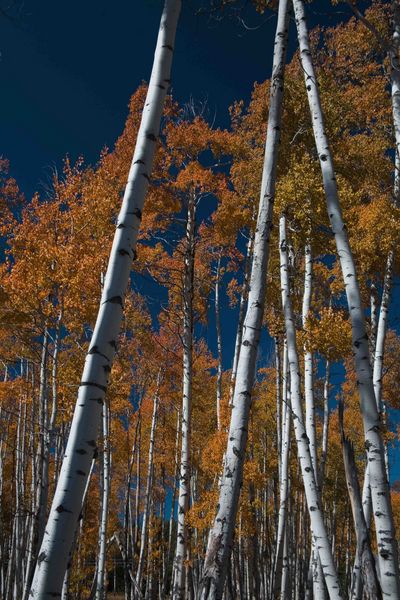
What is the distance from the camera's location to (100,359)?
280cm

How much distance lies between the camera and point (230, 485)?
3.58m

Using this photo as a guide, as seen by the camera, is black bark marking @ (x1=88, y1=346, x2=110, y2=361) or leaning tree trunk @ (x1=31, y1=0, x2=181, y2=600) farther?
black bark marking @ (x1=88, y1=346, x2=110, y2=361)

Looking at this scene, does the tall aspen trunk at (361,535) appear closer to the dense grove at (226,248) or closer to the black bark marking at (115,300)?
the dense grove at (226,248)

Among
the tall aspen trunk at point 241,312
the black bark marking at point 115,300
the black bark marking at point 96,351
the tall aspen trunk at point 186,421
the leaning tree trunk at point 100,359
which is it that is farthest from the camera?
the tall aspen trunk at point 241,312

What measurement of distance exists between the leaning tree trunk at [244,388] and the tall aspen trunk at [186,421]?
4256 millimetres

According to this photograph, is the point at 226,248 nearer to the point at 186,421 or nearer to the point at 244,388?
the point at 186,421

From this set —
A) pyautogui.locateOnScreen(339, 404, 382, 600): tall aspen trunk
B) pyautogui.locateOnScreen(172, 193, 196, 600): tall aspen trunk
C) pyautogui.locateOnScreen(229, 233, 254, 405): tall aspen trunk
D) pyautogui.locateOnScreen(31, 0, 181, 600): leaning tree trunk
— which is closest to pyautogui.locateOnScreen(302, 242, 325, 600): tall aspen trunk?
pyautogui.locateOnScreen(339, 404, 382, 600): tall aspen trunk

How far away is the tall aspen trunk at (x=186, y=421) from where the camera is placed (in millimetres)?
7473

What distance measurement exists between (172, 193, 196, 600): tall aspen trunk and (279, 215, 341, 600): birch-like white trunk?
7.47 ft

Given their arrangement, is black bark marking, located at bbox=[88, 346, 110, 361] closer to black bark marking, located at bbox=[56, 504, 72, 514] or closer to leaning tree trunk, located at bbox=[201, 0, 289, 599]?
black bark marking, located at bbox=[56, 504, 72, 514]

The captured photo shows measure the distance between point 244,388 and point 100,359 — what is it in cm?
146

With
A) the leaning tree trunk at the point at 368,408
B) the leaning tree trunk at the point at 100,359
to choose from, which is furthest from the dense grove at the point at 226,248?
the leaning tree trunk at the point at 100,359

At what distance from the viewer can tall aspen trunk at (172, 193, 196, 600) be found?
24.5 ft

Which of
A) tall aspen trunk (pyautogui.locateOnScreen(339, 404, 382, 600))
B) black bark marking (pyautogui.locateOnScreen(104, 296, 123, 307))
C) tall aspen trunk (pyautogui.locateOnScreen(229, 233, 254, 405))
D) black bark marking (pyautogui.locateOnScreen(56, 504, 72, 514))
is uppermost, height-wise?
tall aspen trunk (pyautogui.locateOnScreen(229, 233, 254, 405))
